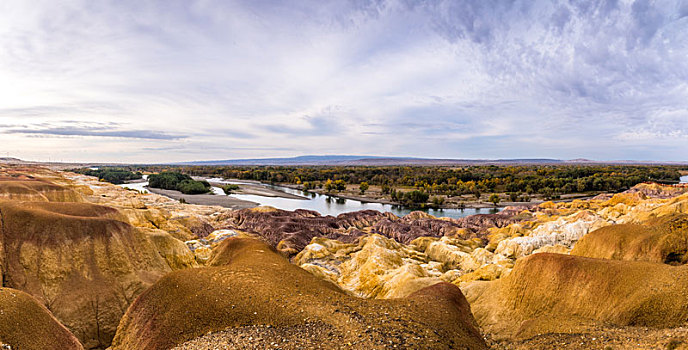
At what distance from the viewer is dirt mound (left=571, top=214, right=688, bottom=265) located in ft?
59.5

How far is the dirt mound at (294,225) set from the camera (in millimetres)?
39969

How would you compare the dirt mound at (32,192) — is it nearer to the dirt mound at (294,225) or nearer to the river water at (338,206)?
the dirt mound at (294,225)

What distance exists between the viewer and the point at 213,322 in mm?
10789

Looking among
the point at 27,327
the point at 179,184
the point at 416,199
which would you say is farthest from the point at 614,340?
the point at 179,184

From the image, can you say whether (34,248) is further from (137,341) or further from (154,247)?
(137,341)

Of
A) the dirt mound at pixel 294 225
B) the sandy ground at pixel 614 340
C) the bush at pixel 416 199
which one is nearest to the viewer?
the sandy ground at pixel 614 340

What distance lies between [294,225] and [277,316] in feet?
123

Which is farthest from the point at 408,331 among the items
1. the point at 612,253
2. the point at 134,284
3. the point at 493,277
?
the point at 612,253

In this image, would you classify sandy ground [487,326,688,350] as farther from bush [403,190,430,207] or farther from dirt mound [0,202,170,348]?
bush [403,190,430,207]

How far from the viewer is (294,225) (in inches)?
1889

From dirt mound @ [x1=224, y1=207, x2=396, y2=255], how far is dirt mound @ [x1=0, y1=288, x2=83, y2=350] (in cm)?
2423

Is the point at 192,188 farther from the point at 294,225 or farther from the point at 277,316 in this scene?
the point at 277,316

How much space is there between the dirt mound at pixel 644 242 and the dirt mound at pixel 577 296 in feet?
22.9

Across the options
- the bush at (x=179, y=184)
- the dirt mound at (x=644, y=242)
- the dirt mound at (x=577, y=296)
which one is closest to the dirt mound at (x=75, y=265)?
the dirt mound at (x=577, y=296)
